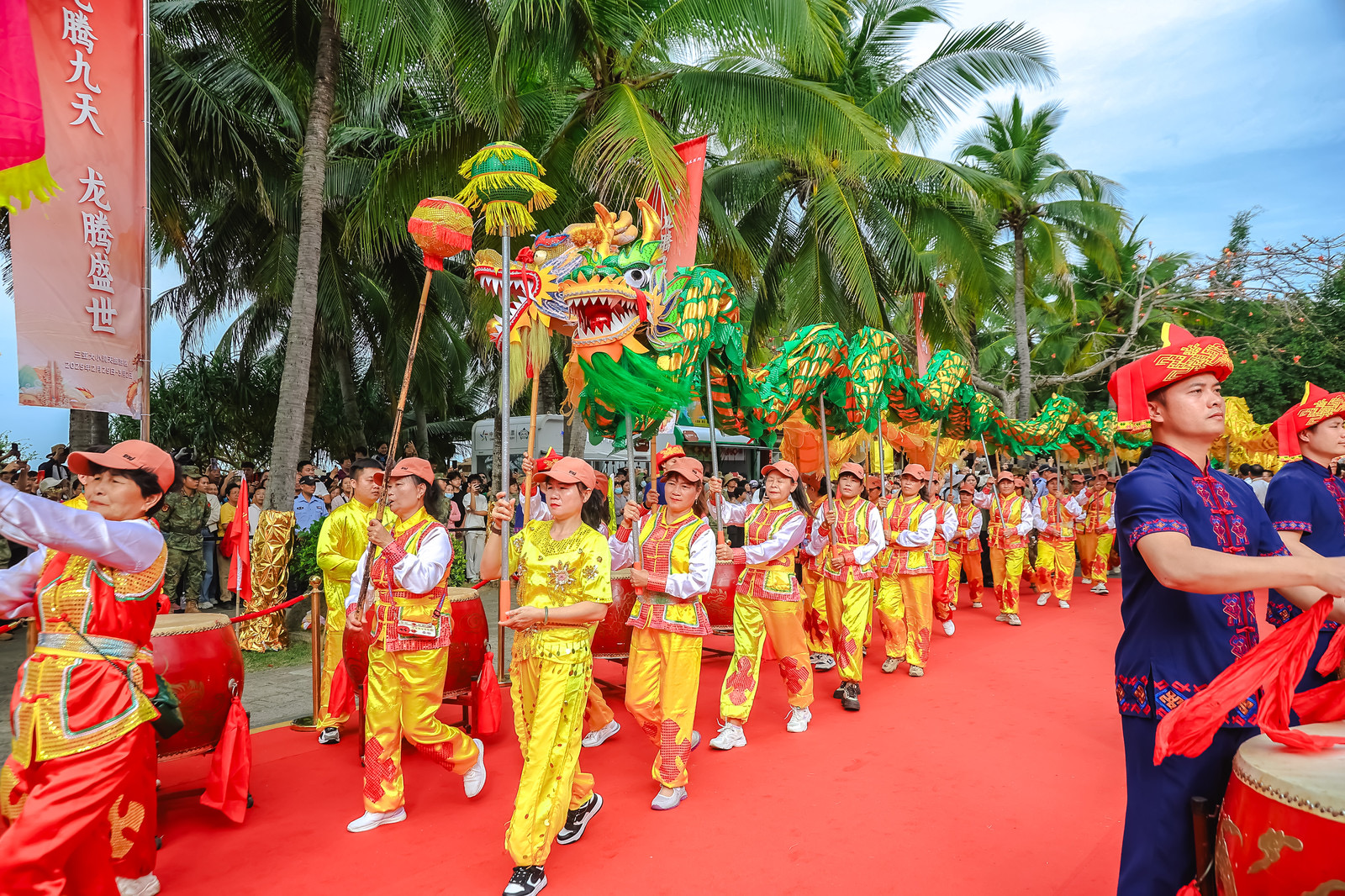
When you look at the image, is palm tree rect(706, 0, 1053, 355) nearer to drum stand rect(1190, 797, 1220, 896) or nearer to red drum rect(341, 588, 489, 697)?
red drum rect(341, 588, 489, 697)

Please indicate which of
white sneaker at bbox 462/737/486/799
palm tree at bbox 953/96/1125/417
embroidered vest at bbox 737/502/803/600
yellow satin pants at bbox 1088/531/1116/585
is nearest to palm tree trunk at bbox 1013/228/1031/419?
palm tree at bbox 953/96/1125/417

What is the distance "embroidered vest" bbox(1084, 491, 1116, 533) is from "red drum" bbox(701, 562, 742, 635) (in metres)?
6.70

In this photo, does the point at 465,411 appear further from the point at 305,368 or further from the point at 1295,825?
the point at 1295,825

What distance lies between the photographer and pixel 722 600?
6004 millimetres

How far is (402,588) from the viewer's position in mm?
3605

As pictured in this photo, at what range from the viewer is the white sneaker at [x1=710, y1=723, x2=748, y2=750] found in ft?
14.9

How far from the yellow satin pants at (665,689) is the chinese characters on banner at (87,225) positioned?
287cm

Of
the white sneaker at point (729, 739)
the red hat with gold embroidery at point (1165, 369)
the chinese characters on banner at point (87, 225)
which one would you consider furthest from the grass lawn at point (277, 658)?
the red hat with gold embroidery at point (1165, 369)

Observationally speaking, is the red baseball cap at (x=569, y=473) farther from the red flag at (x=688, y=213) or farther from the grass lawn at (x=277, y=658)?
the red flag at (x=688, y=213)

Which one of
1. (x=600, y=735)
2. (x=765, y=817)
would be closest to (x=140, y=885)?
(x=600, y=735)

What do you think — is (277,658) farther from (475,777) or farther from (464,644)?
(475,777)

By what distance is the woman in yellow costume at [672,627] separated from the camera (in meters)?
3.75

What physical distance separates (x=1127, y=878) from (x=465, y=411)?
23854 mm

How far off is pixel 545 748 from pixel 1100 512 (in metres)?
9.64
